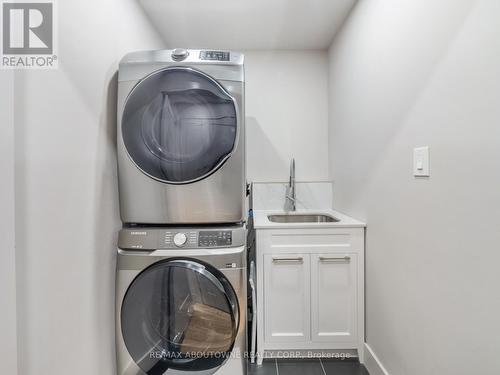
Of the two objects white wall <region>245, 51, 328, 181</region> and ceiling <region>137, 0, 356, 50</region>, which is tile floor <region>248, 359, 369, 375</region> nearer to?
white wall <region>245, 51, 328, 181</region>

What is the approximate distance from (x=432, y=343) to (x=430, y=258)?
36cm

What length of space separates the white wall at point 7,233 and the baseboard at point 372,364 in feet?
5.68

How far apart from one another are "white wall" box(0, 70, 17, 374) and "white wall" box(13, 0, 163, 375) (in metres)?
0.02

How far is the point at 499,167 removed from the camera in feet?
2.64

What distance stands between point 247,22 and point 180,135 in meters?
1.31

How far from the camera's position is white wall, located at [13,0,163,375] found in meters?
0.87

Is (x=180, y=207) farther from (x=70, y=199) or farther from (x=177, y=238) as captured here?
(x=70, y=199)

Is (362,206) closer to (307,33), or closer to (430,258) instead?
(430,258)

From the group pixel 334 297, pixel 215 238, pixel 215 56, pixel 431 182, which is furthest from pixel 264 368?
pixel 215 56

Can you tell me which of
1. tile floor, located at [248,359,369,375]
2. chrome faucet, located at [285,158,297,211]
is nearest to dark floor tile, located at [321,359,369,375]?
tile floor, located at [248,359,369,375]

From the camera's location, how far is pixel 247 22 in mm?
2084

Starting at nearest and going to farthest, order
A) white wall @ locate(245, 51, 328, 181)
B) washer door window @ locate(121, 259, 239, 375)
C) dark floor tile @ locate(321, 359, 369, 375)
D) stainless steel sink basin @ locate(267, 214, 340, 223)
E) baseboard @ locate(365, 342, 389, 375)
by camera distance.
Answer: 1. washer door window @ locate(121, 259, 239, 375)
2. baseboard @ locate(365, 342, 389, 375)
3. dark floor tile @ locate(321, 359, 369, 375)
4. stainless steel sink basin @ locate(267, 214, 340, 223)
5. white wall @ locate(245, 51, 328, 181)

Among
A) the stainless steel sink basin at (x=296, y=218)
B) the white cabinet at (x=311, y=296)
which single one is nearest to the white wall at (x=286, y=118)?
the stainless steel sink basin at (x=296, y=218)

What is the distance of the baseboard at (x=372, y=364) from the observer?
61.1 inches
